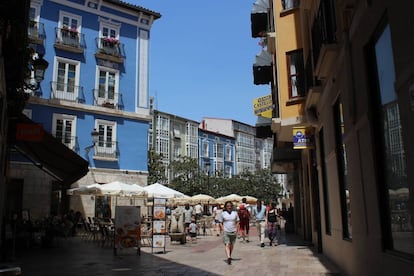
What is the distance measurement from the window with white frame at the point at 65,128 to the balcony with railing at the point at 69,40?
4602mm

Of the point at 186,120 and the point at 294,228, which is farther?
the point at 186,120

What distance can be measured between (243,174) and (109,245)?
47.9 meters

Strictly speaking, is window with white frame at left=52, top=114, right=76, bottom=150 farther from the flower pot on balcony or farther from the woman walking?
the woman walking

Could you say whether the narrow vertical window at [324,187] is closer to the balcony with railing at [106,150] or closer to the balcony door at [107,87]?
the balcony with railing at [106,150]

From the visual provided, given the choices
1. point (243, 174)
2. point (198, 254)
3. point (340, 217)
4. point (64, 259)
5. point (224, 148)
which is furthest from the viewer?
point (224, 148)

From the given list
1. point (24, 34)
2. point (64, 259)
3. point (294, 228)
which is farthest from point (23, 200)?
point (24, 34)

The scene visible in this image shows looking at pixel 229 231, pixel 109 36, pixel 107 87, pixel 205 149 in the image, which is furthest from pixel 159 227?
pixel 205 149

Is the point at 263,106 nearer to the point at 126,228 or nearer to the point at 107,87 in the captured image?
the point at 126,228

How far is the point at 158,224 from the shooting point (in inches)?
575

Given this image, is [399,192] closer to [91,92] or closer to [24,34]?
[24,34]

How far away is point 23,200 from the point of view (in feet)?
82.4

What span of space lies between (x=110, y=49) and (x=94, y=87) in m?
3.15

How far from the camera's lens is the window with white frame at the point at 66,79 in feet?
92.1

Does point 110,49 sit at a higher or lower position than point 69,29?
lower
